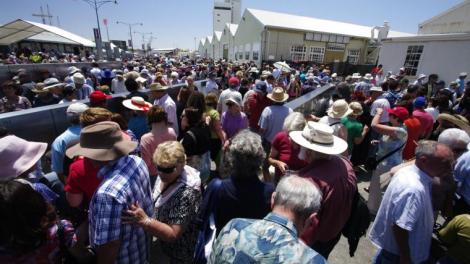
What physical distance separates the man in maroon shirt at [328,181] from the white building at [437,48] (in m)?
16.3

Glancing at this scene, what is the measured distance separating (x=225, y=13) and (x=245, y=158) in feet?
320

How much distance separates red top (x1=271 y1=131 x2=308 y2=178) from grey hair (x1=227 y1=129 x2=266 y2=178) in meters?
1.05

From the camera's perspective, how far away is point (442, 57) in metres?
14.3

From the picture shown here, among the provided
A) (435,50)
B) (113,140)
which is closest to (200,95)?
(113,140)

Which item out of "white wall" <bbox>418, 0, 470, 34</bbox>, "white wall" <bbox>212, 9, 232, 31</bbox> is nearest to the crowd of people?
"white wall" <bbox>418, 0, 470, 34</bbox>

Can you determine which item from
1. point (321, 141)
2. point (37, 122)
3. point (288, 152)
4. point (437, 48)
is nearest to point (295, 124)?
point (288, 152)

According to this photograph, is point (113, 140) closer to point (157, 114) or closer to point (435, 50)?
point (157, 114)

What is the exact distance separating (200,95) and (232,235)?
2971 mm

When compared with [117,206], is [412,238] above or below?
below

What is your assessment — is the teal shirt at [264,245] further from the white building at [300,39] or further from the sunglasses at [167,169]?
the white building at [300,39]

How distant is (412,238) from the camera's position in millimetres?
1970

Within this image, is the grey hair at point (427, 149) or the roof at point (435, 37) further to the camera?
the roof at point (435, 37)

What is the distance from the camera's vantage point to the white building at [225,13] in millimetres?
87438

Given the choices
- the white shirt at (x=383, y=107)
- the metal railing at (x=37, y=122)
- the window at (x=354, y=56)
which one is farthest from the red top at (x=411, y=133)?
the window at (x=354, y=56)
